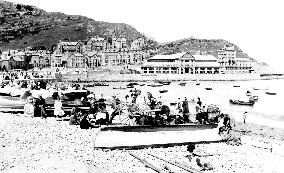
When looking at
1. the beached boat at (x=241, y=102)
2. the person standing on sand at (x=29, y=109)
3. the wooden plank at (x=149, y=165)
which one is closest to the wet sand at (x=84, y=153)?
the wooden plank at (x=149, y=165)

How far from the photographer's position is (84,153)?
499 inches

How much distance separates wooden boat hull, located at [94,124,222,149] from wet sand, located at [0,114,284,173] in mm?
370

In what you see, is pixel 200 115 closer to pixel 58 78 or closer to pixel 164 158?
pixel 164 158

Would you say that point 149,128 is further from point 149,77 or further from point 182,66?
point 182,66

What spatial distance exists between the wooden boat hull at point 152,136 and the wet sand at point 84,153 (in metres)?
0.37

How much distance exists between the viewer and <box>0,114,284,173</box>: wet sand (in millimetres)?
11227

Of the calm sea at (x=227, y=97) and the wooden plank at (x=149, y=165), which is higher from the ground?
the wooden plank at (x=149, y=165)

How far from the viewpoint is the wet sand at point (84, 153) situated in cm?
1123

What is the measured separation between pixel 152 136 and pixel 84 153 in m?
3.12

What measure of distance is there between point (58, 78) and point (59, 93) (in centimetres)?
8167

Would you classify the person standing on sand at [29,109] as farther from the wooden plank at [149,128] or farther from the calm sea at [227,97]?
the calm sea at [227,97]

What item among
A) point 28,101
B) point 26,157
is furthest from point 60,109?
point 26,157

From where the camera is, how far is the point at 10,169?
10.5 m

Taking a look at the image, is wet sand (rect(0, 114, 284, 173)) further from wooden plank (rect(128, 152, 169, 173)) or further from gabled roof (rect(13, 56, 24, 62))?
gabled roof (rect(13, 56, 24, 62))
